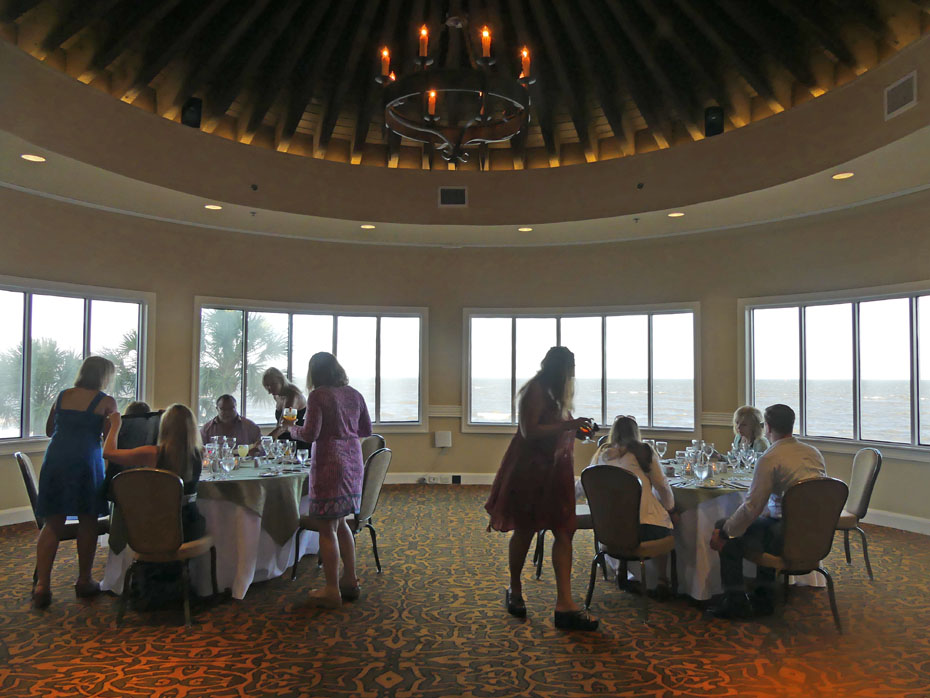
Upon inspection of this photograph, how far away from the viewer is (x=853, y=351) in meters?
7.34

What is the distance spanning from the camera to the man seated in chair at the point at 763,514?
13.1 ft

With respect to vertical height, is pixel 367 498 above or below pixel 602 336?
below

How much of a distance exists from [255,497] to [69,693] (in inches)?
63.2

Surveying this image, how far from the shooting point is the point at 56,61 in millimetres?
5945

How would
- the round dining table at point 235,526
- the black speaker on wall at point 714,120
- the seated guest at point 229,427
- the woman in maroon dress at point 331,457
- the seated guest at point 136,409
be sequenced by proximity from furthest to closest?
→ the black speaker on wall at point 714,120 → the seated guest at point 229,427 → the seated guest at point 136,409 → the round dining table at point 235,526 → the woman in maroon dress at point 331,457

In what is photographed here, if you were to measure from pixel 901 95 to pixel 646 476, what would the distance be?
3627mm

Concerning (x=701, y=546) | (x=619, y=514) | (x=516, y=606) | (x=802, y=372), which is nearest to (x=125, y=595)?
(x=516, y=606)

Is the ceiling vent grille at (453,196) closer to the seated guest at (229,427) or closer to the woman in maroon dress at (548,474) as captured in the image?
the seated guest at (229,427)

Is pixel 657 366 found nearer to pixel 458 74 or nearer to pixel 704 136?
pixel 704 136

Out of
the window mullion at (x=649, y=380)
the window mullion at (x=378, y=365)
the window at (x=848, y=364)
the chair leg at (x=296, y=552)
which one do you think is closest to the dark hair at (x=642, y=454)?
the chair leg at (x=296, y=552)

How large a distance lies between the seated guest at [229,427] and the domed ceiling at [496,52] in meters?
3.14

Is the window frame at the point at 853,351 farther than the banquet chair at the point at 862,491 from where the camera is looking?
Yes

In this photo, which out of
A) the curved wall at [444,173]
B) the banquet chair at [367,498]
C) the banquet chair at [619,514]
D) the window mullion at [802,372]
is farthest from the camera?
the window mullion at [802,372]

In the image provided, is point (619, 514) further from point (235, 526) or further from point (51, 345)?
point (51, 345)
